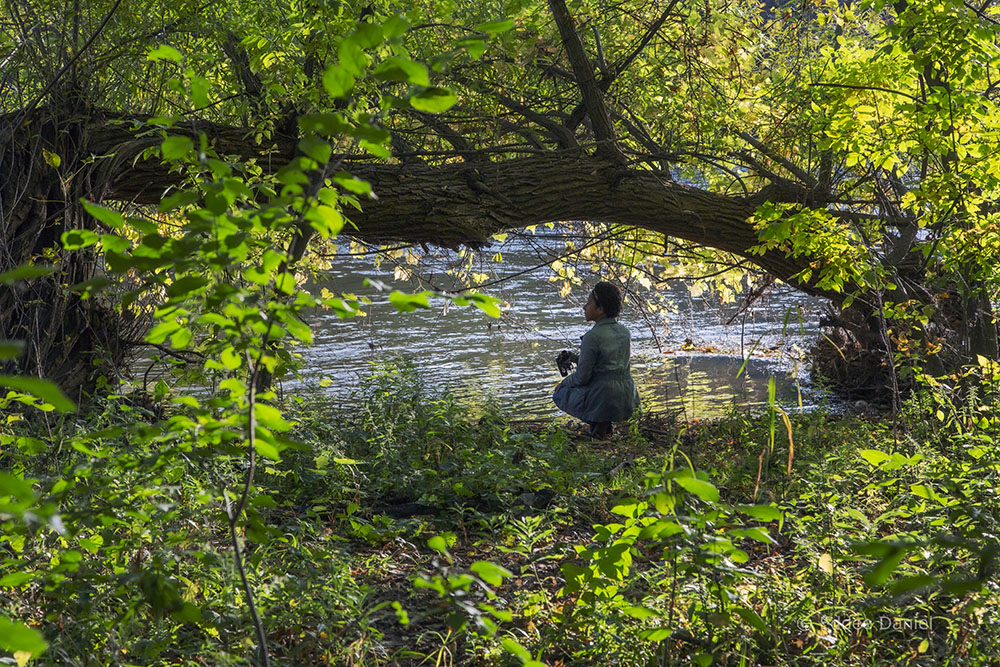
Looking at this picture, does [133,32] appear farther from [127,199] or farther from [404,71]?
[404,71]

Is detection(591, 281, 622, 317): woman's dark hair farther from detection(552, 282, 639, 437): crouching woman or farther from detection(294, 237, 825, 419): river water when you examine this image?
detection(294, 237, 825, 419): river water

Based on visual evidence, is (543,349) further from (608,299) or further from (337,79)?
(337,79)

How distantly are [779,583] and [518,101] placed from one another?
5553mm

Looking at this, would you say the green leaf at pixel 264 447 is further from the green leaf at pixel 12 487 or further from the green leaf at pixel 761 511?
the green leaf at pixel 761 511

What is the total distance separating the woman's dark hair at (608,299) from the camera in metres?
7.16

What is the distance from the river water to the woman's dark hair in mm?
964

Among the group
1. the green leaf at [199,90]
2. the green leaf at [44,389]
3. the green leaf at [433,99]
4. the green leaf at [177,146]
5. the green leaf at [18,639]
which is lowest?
the green leaf at [18,639]

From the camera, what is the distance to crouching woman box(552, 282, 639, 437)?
7.11 m

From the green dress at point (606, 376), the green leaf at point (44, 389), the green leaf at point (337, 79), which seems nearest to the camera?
the green leaf at point (44, 389)

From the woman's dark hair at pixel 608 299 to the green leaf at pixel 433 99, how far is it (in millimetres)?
5610

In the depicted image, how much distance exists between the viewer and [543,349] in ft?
43.4

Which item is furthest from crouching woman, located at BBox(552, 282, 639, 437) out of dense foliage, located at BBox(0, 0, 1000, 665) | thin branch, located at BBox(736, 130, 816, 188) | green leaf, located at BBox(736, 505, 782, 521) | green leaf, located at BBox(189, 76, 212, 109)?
green leaf, located at BBox(189, 76, 212, 109)

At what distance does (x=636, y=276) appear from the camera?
878cm

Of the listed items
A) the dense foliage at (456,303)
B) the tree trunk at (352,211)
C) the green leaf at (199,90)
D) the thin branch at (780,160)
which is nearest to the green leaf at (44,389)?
the dense foliage at (456,303)
